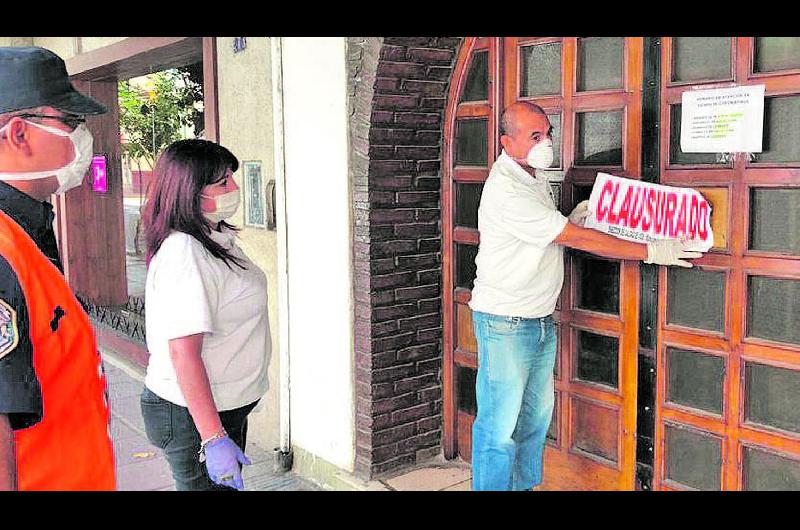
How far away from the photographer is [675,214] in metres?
3.10

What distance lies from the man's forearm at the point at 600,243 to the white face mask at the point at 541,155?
355 millimetres

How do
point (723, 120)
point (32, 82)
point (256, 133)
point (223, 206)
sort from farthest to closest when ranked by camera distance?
point (256, 133), point (723, 120), point (223, 206), point (32, 82)

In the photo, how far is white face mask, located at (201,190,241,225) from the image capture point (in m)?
2.79

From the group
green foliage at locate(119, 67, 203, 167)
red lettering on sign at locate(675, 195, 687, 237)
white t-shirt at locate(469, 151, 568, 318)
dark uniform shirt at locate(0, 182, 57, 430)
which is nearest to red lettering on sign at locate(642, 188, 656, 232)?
red lettering on sign at locate(675, 195, 687, 237)

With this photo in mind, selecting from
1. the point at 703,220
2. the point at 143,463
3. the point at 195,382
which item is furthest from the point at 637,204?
the point at 143,463

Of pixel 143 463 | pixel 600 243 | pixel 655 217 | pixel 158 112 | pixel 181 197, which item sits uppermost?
pixel 158 112

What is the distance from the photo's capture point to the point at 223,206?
2814 mm

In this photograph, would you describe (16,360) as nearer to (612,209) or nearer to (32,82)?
(32,82)

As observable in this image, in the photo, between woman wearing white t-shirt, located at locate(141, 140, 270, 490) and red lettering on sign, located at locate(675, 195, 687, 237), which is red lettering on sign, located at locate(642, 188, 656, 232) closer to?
red lettering on sign, located at locate(675, 195, 687, 237)

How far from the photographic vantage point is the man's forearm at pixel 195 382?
8.16 ft

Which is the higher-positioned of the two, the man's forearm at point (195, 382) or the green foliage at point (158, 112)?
the green foliage at point (158, 112)

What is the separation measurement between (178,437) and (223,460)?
19 cm

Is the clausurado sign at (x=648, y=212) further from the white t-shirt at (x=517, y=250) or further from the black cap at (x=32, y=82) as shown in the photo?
the black cap at (x=32, y=82)

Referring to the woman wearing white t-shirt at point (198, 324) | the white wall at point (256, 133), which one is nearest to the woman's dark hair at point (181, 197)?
the woman wearing white t-shirt at point (198, 324)
